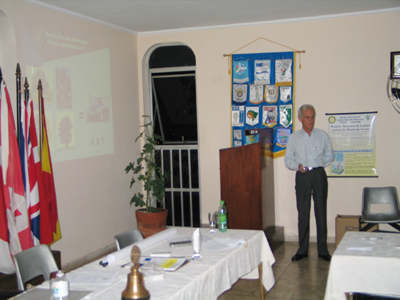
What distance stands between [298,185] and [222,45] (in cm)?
238

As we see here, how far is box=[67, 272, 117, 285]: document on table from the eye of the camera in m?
2.51

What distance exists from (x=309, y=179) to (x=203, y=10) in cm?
243

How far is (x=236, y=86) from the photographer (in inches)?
245

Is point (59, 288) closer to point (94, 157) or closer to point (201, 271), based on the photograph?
point (201, 271)

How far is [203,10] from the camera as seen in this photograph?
531cm

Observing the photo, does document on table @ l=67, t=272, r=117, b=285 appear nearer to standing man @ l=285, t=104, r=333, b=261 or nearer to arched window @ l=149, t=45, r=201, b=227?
standing man @ l=285, t=104, r=333, b=261

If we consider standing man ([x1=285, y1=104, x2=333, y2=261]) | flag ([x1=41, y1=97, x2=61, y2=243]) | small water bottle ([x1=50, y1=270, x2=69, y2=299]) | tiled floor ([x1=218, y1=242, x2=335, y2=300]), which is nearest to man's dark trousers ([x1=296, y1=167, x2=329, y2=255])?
standing man ([x1=285, y1=104, x2=333, y2=261])

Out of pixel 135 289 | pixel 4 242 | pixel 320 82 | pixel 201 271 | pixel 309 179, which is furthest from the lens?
pixel 320 82

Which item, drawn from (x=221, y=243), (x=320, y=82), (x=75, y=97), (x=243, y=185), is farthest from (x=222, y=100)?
(x=221, y=243)

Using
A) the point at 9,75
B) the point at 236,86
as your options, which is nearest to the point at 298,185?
the point at 236,86

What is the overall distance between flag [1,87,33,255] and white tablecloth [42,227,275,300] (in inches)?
50.5

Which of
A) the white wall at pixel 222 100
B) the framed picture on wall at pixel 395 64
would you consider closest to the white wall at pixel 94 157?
the white wall at pixel 222 100

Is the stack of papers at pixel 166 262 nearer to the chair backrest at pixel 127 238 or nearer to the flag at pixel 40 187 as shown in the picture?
the chair backrest at pixel 127 238

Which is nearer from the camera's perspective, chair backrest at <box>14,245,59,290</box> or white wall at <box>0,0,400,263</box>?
chair backrest at <box>14,245,59,290</box>
